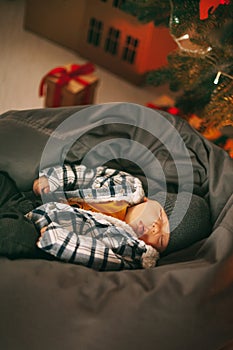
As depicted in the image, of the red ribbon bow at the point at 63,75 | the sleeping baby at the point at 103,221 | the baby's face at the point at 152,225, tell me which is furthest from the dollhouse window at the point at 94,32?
the baby's face at the point at 152,225

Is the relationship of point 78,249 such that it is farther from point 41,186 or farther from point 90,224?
point 41,186

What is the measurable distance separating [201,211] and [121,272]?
29 centimetres

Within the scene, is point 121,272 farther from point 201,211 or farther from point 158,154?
point 158,154

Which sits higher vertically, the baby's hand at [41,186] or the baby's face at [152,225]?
the baby's face at [152,225]

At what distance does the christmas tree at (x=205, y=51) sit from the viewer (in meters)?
1.39

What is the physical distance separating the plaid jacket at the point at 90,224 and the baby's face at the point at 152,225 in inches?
0.8

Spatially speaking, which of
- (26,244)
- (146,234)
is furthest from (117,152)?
(26,244)

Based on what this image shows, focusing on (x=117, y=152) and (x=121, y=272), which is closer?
(x=121, y=272)

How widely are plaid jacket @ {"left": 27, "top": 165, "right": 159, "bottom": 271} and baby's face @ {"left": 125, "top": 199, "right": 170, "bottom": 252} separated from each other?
21 mm

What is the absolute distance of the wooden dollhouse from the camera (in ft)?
6.69

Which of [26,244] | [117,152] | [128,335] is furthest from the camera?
[117,152]

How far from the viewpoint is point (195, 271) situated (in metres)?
1.01

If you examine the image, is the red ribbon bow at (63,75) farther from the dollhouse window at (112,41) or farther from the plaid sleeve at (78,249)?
the plaid sleeve at (78,249)

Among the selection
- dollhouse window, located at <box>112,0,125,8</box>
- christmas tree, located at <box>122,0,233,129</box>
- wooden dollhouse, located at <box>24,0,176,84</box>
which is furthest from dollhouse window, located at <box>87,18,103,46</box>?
christmas tree, located at <box>122,0,233,129</box>
